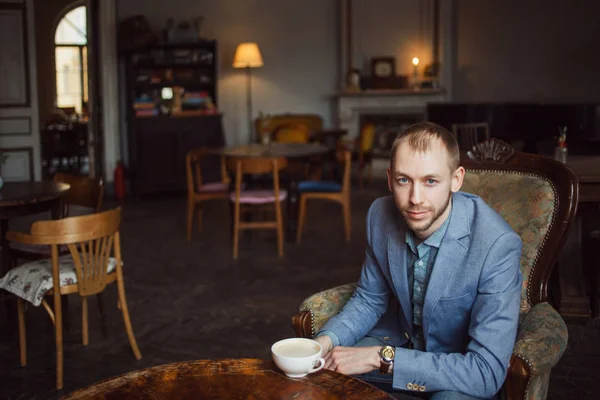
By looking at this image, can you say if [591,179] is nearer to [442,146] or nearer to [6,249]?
[442,146]

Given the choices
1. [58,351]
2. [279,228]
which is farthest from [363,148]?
[58,351]

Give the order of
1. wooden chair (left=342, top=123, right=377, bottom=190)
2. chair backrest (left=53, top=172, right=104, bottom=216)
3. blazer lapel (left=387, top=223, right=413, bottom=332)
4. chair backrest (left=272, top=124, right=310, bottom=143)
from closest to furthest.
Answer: blazer lapel (left=387, top=223, right=413, bottom=332) < chair backrest (left=53, top=172, right=104, bottom=216) < chair backrest (left=272, top=124, right=310, bottom=143) < wooden chair (left=342, top=123, right=377, bottom=190)

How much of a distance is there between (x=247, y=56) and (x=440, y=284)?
27.3ft

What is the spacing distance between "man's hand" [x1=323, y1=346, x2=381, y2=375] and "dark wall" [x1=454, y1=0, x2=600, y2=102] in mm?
7766

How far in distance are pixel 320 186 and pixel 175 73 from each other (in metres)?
3.97

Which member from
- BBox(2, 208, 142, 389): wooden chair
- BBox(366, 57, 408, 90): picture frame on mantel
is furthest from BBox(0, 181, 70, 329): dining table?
BBox(366, 57, 408, 90): picture frame on mantel

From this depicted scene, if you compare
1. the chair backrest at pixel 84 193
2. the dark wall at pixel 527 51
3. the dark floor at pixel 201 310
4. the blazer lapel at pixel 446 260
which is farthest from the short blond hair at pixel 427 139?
the dark wall at pixel 527 51

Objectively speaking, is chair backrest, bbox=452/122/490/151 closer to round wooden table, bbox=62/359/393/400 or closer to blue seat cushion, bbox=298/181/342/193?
blue seat cushion, bbox=298/181/342/193

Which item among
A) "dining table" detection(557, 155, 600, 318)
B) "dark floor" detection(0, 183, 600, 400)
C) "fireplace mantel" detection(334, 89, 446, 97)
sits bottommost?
"dark floor" detection(0, 183, 600, 400)

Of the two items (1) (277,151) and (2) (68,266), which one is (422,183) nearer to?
(2) (68,266)

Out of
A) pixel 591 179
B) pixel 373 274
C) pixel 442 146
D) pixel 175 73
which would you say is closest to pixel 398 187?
pixel 442 146

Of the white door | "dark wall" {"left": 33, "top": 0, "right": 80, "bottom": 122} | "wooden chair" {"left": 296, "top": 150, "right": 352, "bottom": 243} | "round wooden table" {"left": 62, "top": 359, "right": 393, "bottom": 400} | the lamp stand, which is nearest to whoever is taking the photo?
"round wooden table" {"left": 62, "top": 359, "right": 393, "bottom": 400}

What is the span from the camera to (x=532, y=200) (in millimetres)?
2414

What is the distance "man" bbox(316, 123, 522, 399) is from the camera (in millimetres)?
1865
